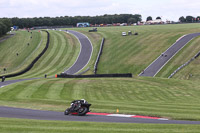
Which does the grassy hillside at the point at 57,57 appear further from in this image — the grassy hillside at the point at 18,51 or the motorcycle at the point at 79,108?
the motorcycle at the point at 79,108

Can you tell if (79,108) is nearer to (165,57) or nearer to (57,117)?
(57,117)

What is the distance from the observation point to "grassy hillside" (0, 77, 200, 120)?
3400 centimetres

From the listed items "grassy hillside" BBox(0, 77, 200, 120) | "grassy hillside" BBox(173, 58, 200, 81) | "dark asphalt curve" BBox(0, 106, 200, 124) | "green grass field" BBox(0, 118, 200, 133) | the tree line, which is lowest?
"grassy hillside" BBox(173, 58, 200, 81)

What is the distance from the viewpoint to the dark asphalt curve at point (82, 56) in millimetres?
81894

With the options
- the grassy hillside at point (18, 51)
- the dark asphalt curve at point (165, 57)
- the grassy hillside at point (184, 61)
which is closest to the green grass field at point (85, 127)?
the grassy hillside at point (184, 61)

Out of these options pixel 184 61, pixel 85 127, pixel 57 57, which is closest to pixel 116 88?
pixel 85 127

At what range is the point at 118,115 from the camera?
82.3ft

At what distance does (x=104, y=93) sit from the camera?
44.4 meters

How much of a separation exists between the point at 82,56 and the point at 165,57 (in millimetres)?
24638

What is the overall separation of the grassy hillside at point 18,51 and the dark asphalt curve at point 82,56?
1290 centimetres

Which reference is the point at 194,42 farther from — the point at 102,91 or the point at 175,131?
the point at 175,131

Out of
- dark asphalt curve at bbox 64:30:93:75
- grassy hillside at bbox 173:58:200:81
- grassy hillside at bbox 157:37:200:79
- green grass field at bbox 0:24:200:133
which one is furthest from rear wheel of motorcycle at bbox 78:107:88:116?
dark asphalt curve at bbox 64:30:93:75

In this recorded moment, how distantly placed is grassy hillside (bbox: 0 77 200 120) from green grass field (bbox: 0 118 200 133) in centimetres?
929

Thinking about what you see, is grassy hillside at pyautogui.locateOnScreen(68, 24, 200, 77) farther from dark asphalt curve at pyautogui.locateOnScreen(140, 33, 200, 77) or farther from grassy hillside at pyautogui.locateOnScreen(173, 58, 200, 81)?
grassy hillside at pyautogui.locateOnScreen(173, 58, 200, 81)
